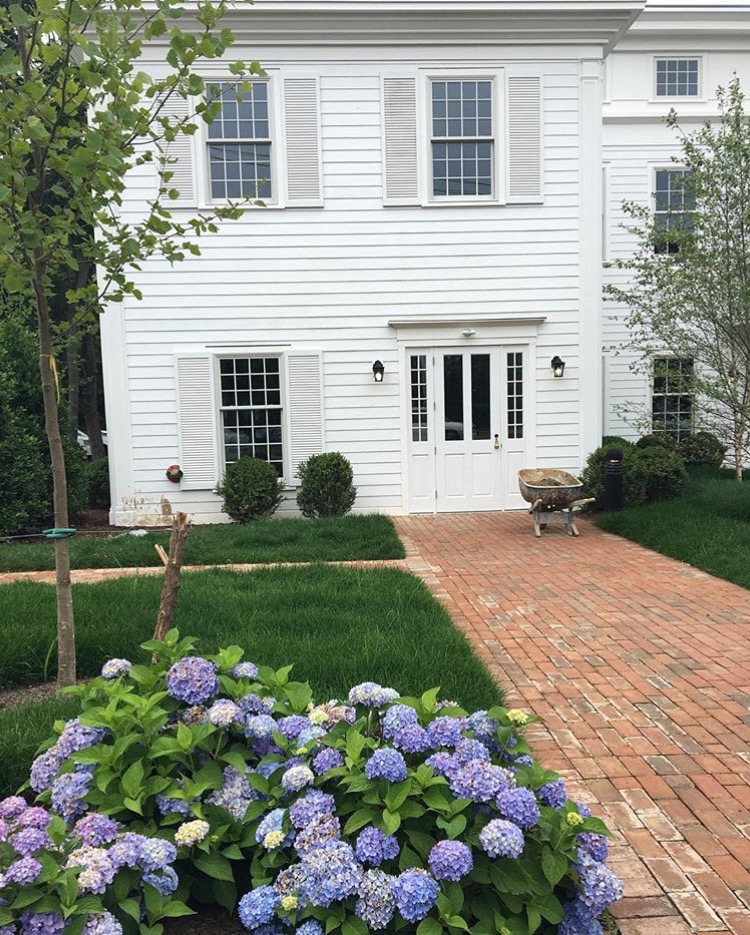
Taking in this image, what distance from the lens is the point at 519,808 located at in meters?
2.04

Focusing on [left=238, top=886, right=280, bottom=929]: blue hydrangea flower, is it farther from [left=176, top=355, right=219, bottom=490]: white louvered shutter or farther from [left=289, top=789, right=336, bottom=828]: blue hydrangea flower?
[left=176, top=355, right=219, bottom=490]: white louvered shutter

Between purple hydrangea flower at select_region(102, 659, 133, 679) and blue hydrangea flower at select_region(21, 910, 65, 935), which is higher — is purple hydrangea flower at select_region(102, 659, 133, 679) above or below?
above

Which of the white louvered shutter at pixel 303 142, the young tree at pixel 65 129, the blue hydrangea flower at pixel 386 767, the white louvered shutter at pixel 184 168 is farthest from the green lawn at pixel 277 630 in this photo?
the white louvered shutter at pixel 303 142

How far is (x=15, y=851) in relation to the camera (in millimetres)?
1993

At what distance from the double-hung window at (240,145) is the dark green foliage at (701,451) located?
8544 mm

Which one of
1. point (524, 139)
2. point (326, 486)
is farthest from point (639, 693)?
point (524, 139)

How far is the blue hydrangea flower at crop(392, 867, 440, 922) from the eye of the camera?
6.21ft

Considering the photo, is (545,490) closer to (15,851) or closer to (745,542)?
(745,542)

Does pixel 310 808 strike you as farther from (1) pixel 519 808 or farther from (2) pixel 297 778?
(1) pixel 519 808

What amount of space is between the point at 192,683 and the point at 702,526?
7.17 meters

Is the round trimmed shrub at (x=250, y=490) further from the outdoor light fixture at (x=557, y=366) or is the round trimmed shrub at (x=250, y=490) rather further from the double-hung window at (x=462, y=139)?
the double-hung window at (x=462, y=139)

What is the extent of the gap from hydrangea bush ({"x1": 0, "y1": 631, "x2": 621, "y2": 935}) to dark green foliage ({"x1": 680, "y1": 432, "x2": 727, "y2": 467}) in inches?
469

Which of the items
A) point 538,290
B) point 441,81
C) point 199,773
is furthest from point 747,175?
point 199,773

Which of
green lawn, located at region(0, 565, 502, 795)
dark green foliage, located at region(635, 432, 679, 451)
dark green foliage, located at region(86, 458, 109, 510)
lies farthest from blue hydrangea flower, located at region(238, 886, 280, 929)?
dark green foliage, located at region(86, 458, 109, 510)
